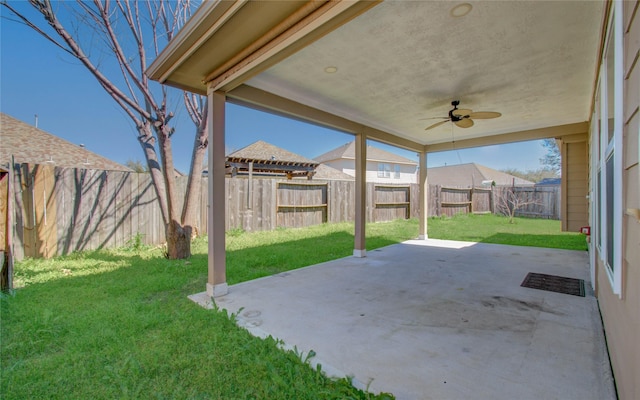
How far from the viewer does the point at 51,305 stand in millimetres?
2850

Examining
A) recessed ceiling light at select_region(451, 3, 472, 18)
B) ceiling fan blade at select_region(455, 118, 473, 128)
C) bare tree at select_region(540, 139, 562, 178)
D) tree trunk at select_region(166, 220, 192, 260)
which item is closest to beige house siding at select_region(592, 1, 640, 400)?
recessed ceiling light at select_region(451, 3, 472, 18)

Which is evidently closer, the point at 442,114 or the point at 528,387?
the point at 528,387

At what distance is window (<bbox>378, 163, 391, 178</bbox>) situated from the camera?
2006cm

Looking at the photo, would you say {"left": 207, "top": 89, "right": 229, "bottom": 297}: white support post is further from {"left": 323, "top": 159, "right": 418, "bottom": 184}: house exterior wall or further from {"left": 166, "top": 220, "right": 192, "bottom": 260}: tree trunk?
{"left": 323, "top": 159, "right": 418, "bottom": 184}: house exterior wall

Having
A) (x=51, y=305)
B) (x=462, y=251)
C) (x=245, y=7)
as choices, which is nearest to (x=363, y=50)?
(x=245, y=7)

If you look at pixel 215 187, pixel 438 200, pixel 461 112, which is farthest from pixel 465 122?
pixel 438 200

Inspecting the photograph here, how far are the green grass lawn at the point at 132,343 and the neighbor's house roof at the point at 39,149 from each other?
3944mm

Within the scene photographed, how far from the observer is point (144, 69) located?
5.12 meters

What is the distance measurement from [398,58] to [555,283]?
3.48 meters

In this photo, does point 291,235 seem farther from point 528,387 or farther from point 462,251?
point 528,387

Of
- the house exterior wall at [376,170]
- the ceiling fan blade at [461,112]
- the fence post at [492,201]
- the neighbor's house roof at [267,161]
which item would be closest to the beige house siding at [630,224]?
the ceiling fan blade at [461,112]

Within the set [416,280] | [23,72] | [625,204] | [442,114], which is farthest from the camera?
[23,72]

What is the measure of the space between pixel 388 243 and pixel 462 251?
1633 mm

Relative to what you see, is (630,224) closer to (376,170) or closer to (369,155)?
(369,155)
